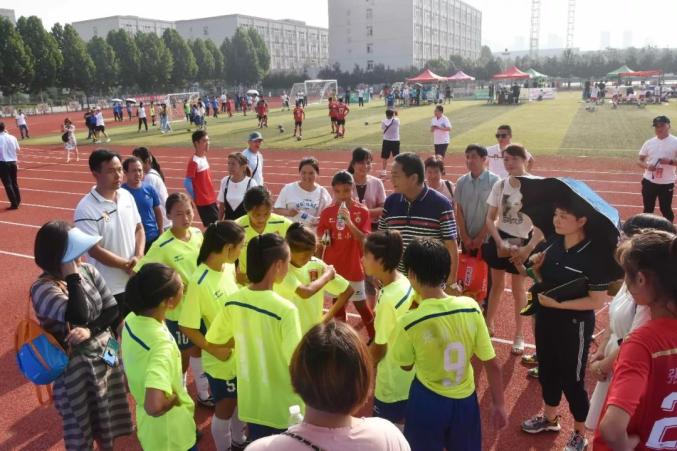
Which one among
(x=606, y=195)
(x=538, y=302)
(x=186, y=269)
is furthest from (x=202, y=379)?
(x=606, y=195)

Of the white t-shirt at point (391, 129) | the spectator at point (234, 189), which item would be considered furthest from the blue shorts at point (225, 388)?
the white t-shirt at point (391, 129)

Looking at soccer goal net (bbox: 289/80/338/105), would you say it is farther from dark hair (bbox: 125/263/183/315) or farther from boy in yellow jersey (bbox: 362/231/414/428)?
dark hair (bbox: 125/263/183/315)

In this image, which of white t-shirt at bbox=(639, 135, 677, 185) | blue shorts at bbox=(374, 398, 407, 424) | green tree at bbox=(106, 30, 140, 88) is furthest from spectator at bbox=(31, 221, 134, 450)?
green tree at bbox=(106, 30, 140, 88)

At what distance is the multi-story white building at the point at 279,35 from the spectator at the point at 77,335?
10929 cm

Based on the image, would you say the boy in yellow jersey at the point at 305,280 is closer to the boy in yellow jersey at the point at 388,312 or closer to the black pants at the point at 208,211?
the boy in yellow jersey at the point at 388,312

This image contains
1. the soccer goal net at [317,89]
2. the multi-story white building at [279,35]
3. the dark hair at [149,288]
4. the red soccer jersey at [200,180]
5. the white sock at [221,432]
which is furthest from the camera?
the multi-story white building at [279,35]

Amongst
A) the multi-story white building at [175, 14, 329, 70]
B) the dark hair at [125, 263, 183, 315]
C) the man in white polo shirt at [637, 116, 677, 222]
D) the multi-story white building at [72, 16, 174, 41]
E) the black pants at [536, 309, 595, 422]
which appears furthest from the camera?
the multi-story white building at [175, 14, 329, 70]

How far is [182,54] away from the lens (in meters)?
81.0

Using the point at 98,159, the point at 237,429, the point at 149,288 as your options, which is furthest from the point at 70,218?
the point at 149,288

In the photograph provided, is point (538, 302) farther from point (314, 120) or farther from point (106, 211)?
point (314, 120)

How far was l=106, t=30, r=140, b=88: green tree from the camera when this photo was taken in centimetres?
7300

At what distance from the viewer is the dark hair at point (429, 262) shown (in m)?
2.88

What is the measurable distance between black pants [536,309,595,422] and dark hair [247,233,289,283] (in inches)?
83.9

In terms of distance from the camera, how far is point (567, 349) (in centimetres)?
382
